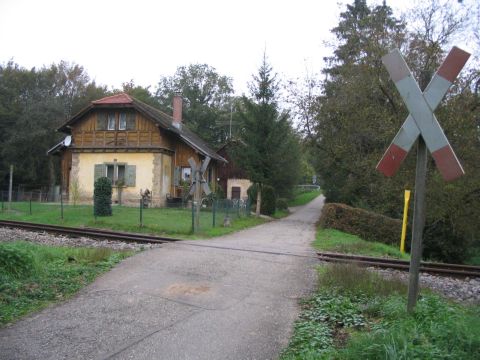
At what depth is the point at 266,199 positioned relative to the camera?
31.3m

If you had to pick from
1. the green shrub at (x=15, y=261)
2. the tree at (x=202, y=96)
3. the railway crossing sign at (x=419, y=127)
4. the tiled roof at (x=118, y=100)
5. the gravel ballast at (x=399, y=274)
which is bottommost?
the gravel ballast at (x=399, y=274)

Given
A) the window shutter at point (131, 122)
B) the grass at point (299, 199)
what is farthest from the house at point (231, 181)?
the window shutter at point (131, 122)

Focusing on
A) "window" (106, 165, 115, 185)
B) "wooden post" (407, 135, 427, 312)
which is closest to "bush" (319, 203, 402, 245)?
"wooden post" (407, 135, 427, 312)

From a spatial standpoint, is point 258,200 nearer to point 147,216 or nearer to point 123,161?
point 147,216

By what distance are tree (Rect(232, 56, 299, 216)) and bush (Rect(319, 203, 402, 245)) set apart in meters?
6.13

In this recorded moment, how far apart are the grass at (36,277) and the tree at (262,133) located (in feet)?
57.9

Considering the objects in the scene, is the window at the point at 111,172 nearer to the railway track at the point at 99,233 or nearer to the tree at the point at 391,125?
the railway track at the point at 99,233

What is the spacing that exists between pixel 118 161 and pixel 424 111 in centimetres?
2901

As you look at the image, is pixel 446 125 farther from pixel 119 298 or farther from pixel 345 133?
pixel 119 298

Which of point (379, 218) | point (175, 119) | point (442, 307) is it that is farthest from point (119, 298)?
point (175, 119)

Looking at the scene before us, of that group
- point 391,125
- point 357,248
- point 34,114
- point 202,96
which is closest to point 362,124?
point 391,125

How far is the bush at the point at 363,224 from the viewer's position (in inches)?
800

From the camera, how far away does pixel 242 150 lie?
92.0ft

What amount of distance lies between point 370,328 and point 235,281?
3.57 m
